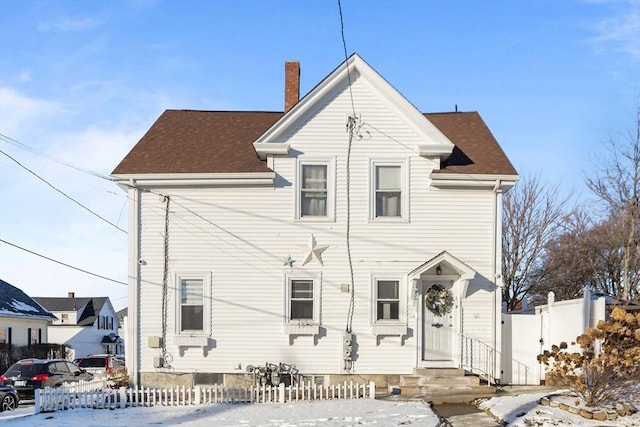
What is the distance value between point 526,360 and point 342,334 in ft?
15.5

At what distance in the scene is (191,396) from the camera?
1638cm

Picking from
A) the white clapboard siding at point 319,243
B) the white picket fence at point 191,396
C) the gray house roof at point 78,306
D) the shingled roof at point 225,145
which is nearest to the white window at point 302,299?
the white clapboard siding at point 319,243

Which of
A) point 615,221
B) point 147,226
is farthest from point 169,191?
point 615,221

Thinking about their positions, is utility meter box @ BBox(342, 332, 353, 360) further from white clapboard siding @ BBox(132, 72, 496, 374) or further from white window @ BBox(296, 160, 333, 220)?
white window @ BBox(296, 160, 333, 220)

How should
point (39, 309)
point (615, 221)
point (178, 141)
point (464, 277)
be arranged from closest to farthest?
point (464, 277) → point (178, 141) → point (615, 221) → point (39, 309)

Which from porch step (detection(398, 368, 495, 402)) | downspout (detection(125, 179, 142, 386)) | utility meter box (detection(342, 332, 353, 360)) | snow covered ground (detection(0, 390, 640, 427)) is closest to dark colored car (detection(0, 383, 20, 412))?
snow covered ground (detection(0, 390, 640, 427))

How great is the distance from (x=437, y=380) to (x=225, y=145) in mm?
8255

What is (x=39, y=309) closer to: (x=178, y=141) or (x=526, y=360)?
(x=178, y=141)

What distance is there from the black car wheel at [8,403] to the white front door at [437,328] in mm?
11368

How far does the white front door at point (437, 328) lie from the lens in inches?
722

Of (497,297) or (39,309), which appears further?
(39,309)

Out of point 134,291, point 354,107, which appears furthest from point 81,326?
point 354,107

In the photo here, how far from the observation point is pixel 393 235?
18.3 m

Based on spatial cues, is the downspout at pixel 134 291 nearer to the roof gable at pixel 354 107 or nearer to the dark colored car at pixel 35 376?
the roof gable at pixel 354 107
